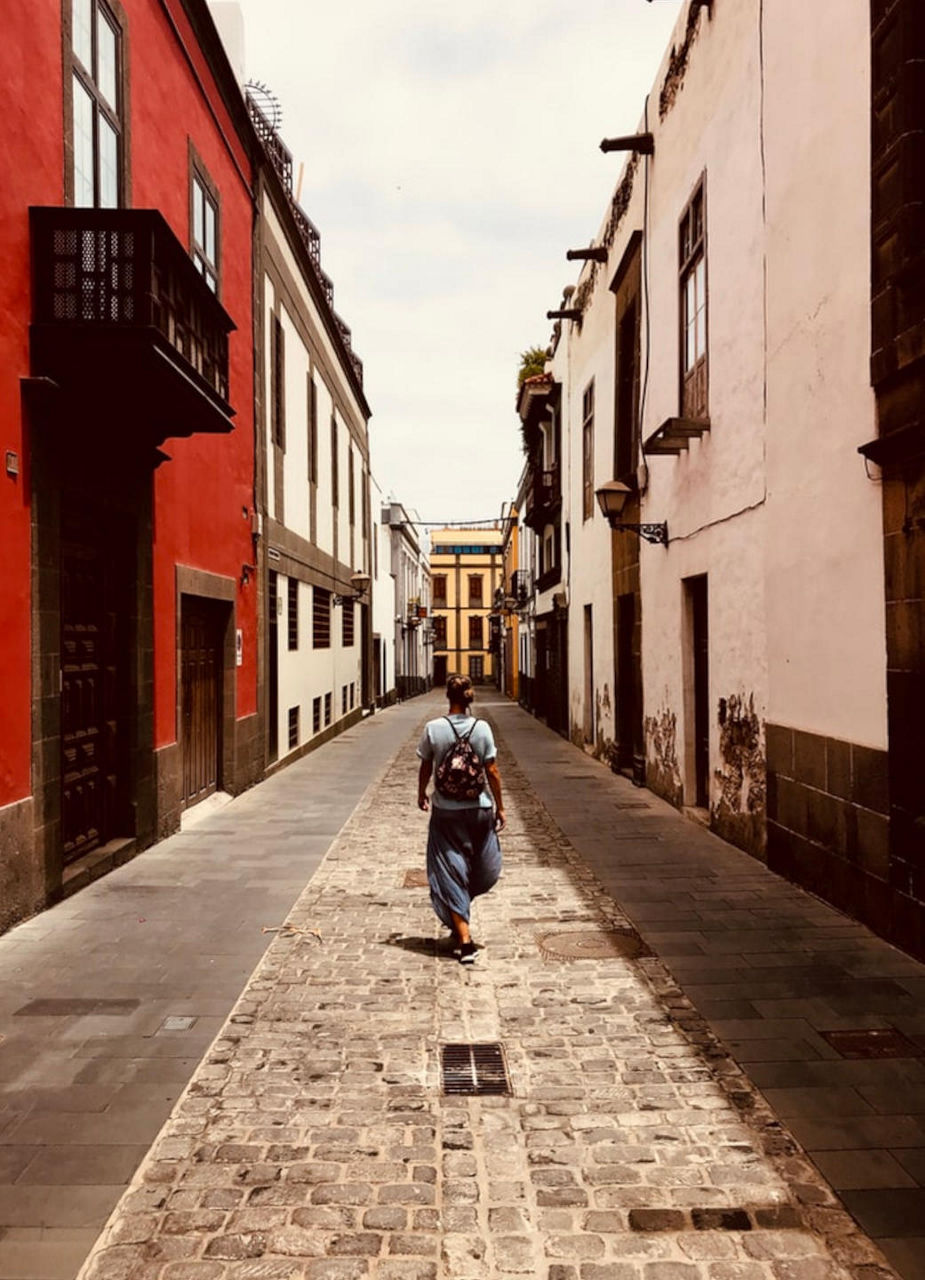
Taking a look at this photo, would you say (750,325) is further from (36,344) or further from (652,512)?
(36,344)

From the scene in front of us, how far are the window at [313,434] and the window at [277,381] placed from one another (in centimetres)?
312

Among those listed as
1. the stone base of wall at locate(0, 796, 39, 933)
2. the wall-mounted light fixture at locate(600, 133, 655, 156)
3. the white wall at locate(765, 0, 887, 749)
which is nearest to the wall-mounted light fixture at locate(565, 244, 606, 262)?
the wall-mounted light fixture at locate(600, 133, 655, 156)

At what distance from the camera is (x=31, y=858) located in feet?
21.5

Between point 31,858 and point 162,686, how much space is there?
3.08 m

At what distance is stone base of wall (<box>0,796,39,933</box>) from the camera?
241 inches

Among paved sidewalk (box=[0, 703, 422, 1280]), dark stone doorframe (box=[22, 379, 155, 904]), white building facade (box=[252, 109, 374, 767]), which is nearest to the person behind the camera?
paved sidewalk (box=[0, 703, 422, 1280])

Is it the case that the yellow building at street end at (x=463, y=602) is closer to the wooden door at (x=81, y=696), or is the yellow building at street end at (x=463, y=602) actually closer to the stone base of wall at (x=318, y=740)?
the stone base of wall at (x=318, y=740)

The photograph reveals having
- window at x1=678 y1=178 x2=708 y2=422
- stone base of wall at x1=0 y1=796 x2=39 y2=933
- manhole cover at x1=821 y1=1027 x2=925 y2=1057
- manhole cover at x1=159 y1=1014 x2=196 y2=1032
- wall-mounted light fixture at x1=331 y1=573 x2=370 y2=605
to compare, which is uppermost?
window at x1=678 y1=178 x2=708 y2=422

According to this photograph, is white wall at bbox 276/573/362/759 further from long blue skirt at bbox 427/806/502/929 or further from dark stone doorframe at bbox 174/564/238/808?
long blue skirt at bbox 427/806/502/929

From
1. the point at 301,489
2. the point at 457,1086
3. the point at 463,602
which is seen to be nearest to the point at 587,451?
the point at 301,489

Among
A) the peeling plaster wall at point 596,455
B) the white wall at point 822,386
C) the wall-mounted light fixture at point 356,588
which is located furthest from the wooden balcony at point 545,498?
the white wall at point 822,386

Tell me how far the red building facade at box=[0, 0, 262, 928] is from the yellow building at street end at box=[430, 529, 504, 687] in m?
57.5

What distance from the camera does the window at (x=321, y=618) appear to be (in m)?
19.8

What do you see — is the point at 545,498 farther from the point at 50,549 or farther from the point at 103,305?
the point at 50,549
